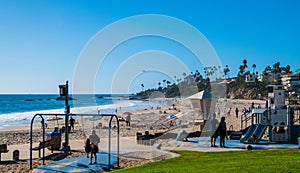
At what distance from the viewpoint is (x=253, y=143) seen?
561 inches

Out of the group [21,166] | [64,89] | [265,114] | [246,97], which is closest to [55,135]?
[64,89]

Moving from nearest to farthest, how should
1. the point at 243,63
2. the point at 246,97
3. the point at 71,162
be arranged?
the point at 71,162
the point at 246,97
the point at 243,63

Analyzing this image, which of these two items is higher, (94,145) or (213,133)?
(213,133)

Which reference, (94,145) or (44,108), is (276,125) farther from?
(44,108)

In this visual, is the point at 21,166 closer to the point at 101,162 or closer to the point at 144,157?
the point at 101,162

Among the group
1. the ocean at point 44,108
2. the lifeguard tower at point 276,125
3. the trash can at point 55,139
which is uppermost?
the lifeguard tower at point 276,125

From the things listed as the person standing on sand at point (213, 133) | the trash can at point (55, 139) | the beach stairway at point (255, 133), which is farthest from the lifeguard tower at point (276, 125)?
the trash can at point (55, 139)

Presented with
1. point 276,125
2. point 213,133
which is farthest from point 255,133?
point 213,133

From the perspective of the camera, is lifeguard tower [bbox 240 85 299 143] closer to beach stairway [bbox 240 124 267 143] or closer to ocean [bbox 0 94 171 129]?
beach stairway [bbox 240 124 267 143]

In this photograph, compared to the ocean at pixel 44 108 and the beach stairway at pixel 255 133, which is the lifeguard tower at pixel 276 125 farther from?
the ocean at pixel 44 108

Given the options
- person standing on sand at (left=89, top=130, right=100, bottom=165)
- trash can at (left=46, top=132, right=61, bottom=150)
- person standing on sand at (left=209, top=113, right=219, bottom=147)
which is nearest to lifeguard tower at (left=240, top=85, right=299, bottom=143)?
person standing on sand at (left=209, top=113, right=219, bottom=147)

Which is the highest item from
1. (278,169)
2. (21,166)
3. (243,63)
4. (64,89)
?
(243,63)

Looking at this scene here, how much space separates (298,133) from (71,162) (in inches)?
386

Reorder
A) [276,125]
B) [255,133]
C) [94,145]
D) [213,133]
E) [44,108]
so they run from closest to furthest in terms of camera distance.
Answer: [94,145] → [213,133] → [255,133] → [276,125] → [44,108]
